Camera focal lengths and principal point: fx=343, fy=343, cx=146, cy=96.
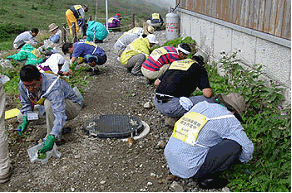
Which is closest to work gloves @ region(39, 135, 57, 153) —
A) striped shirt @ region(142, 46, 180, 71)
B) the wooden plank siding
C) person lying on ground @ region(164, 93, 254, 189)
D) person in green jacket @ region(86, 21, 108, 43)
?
person lying on ground @ region(164, 93, 254, 189)

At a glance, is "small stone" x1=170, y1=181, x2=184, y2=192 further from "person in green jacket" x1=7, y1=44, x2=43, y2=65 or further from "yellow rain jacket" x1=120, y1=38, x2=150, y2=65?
"person in green jacket" x1=7, y1=44, x2=43, y2=65

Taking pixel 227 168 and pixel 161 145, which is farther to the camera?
pixel 161 145

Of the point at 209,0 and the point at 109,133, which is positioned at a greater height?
the point at 209,0

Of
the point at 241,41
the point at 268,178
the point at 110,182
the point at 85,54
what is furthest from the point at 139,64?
the point at 268,178

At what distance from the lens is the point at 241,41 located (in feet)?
20.4

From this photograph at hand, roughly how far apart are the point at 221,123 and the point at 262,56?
225 cm

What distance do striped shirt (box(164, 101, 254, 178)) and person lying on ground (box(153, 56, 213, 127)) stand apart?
1310 mm

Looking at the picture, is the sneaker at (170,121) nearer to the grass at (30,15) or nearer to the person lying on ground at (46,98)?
the person lying on ground at (46,98)

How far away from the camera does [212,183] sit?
3.80 meters

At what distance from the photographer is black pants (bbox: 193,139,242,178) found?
3.66 m

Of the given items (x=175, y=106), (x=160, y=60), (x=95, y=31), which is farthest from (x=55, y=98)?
(x=95, y=31)

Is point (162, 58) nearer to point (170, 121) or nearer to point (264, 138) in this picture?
point (170, 121)

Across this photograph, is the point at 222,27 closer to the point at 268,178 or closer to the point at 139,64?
Answer: the point at 139,64

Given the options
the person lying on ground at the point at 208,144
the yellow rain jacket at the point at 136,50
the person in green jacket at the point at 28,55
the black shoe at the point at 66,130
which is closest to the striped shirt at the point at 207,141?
the person lying on ground at the point at 208,144
